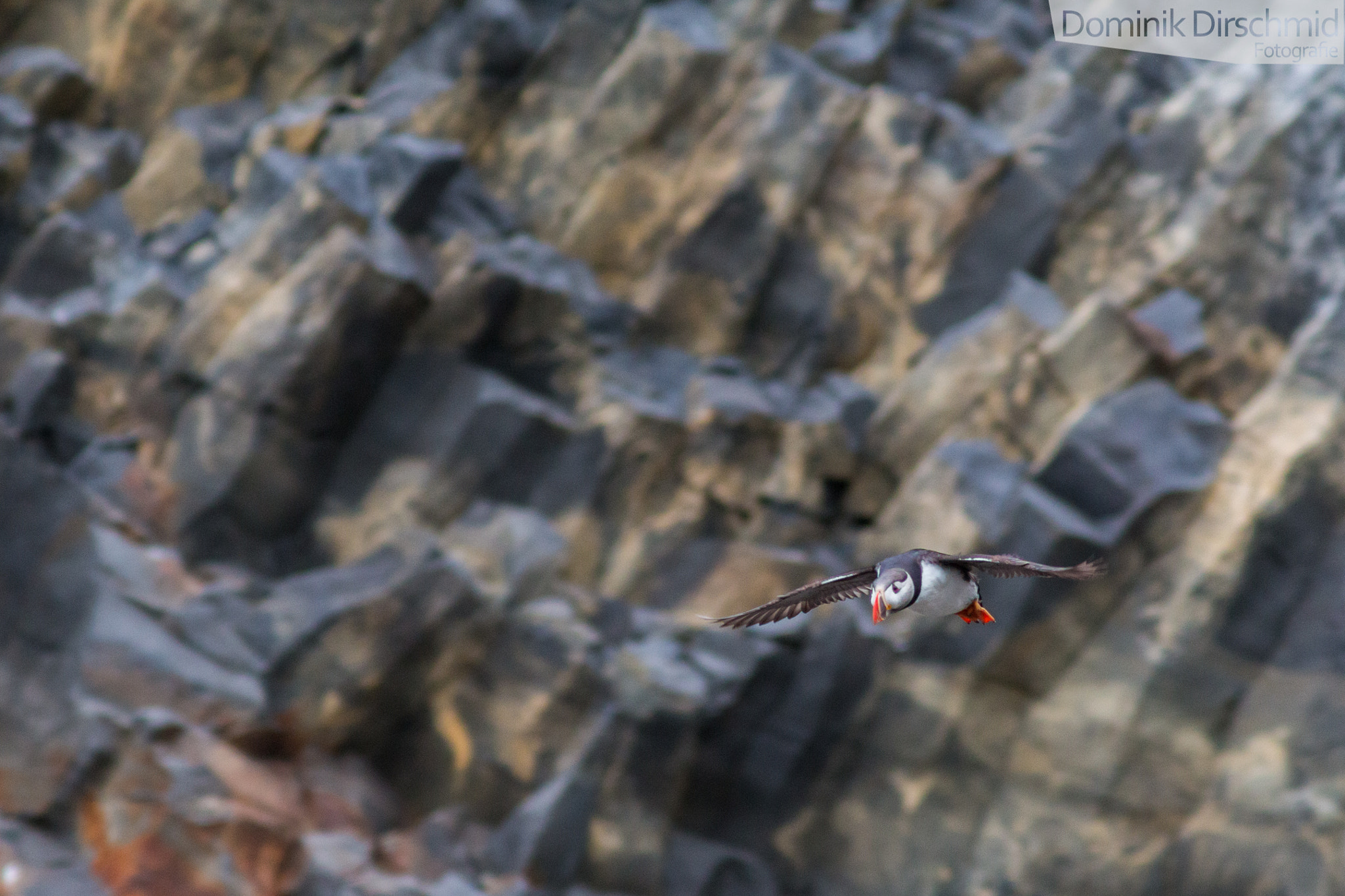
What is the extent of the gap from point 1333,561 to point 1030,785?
4.09 m

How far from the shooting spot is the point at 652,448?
17.9 meters

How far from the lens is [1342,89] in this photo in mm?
17578

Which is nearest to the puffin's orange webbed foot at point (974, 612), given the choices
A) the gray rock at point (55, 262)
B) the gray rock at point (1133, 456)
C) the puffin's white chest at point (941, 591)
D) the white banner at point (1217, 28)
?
the puffin's white chest at point (941, 591)

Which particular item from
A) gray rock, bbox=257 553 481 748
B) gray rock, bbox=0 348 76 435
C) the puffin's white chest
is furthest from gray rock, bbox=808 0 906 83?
→ the puffin's white chest

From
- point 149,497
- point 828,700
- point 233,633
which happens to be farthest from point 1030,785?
point 149,497

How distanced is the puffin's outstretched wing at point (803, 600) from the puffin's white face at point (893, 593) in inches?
20.3

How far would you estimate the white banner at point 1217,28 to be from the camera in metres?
18.2

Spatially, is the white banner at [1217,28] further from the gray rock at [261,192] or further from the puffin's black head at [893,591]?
the puffin's black head at [893,591]

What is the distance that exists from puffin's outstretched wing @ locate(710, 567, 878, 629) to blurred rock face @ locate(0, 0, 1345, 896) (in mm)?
7039

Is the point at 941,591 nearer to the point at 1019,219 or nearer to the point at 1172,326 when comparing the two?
the point at 1172,326

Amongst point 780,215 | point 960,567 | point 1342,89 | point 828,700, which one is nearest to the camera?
point 960,567

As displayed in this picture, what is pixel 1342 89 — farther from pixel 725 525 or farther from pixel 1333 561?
pixel 725 525

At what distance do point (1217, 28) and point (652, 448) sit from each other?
35.9ft

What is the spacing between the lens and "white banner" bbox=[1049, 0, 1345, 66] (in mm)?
18234
